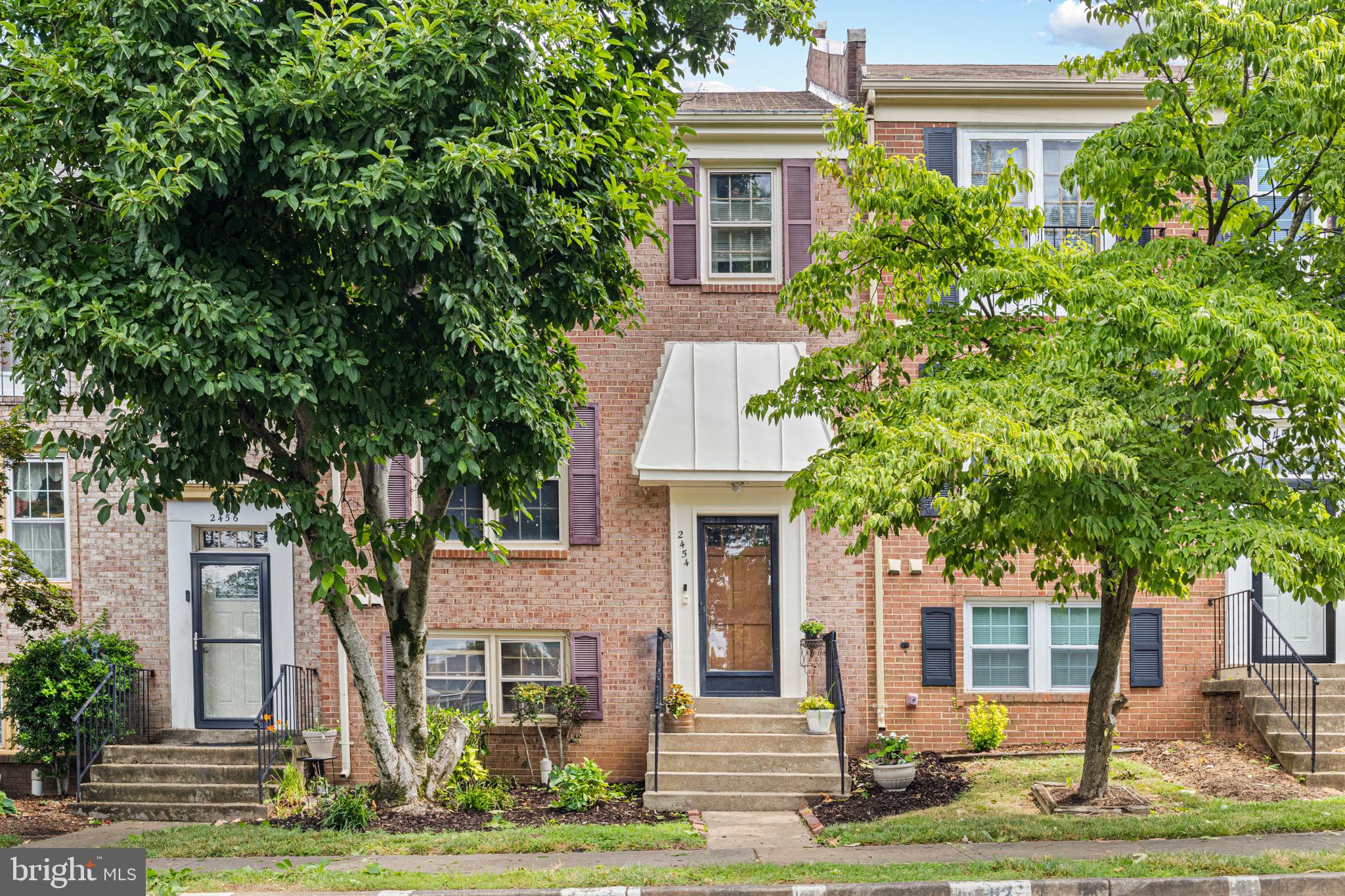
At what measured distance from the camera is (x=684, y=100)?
14.5m

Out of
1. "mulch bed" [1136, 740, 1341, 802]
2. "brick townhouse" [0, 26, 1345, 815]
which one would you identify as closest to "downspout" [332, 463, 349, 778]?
"brick townhouse" [0, 26, 1345, 815]

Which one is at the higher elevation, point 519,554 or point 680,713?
point 519,554

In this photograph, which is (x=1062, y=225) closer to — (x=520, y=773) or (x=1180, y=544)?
(x=1180, y=544)

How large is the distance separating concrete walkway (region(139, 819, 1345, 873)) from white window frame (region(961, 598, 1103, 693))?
167 inches

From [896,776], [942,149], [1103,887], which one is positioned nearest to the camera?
[1103,887]

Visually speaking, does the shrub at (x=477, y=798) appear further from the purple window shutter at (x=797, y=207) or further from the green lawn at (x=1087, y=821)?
the purple window shutter at (x=797, y=207)

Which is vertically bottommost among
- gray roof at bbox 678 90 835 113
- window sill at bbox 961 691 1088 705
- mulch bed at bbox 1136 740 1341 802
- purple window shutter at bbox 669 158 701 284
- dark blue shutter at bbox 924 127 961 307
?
mulch bed at bbox 1136 740 1341 802

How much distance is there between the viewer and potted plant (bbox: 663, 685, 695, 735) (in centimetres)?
1268

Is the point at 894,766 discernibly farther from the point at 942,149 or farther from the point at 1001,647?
the point at 942,149

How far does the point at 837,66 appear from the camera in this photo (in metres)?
16.7

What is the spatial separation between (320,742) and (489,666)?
7.26ft

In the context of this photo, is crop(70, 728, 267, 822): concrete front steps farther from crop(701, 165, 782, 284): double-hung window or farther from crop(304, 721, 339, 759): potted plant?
crop(701, 165, 782, 284): double-hung window

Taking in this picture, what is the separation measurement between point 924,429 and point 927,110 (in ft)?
23.5

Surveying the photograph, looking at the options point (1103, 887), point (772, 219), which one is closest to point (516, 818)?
point (1103, 887)
